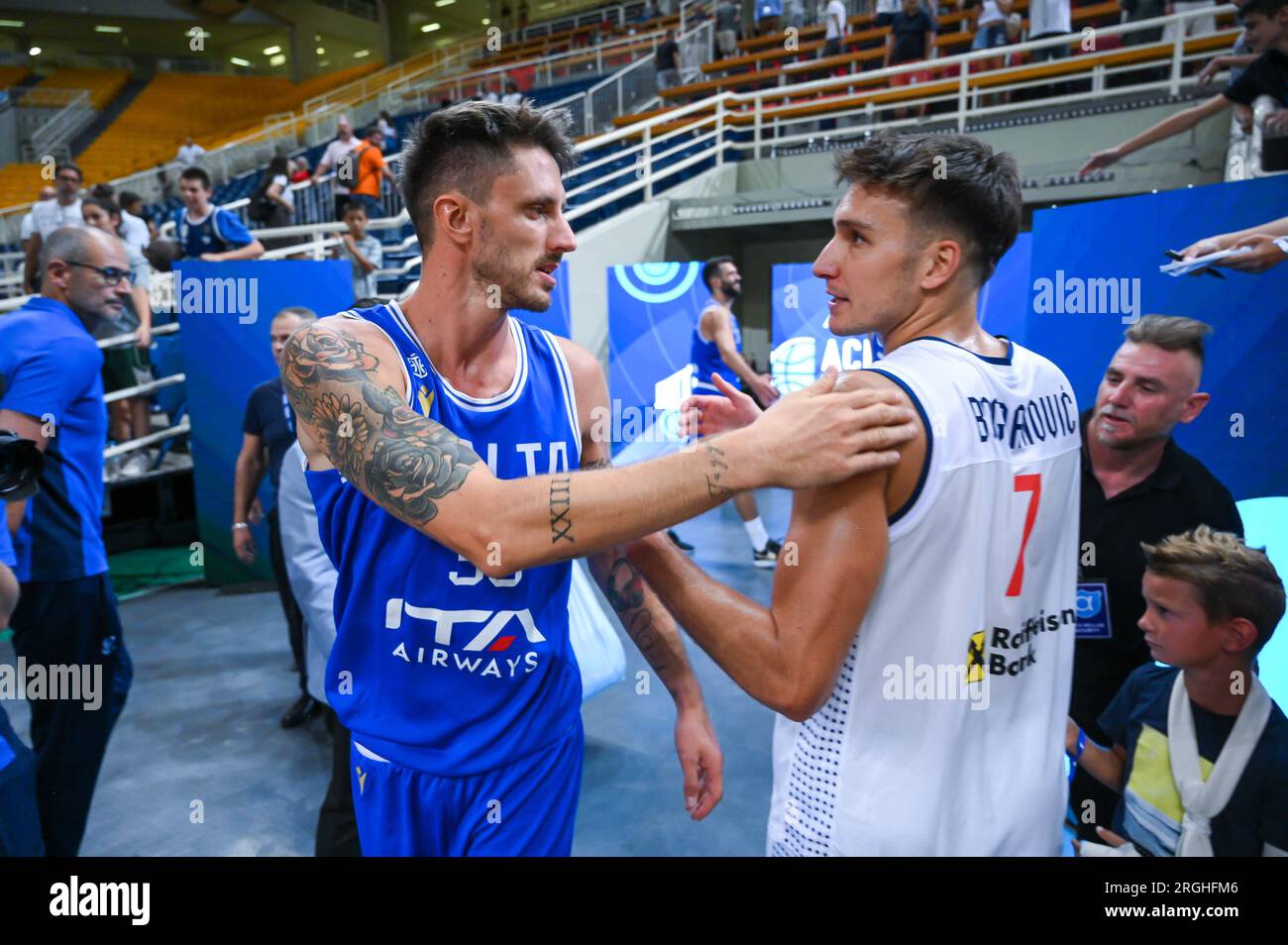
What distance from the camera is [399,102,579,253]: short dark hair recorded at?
1.63m

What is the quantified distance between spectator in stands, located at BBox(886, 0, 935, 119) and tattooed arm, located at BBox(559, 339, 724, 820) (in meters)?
9.45

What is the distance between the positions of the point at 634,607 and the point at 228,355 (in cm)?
508

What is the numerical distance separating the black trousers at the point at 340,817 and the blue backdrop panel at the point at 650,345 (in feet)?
18.8

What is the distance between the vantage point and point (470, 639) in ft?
5.24

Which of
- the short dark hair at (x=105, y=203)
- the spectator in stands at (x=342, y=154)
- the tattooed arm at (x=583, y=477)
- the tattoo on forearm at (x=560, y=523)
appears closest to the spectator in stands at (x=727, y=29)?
the spectator in stands at (x=342, y=154)

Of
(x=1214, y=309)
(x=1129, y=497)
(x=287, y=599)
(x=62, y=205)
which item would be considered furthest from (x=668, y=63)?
(x=1129, y=497)

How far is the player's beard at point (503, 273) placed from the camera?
63.9 inches

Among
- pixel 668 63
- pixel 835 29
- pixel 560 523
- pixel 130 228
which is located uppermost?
pixel 668 63

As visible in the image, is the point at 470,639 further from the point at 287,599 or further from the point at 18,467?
the point at 287,599

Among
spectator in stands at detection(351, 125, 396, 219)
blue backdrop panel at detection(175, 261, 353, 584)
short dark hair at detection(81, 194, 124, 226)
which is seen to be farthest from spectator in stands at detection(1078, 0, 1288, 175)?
short dark hair at detection(81, 194, 124, 226)

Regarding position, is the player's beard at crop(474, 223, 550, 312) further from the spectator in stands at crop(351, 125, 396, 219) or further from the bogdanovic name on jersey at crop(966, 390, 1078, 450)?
the spectator in stands at crop(351, 125, 396, 219)

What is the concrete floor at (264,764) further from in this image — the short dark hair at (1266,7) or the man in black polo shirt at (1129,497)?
the short dark hair at (1266,7)
